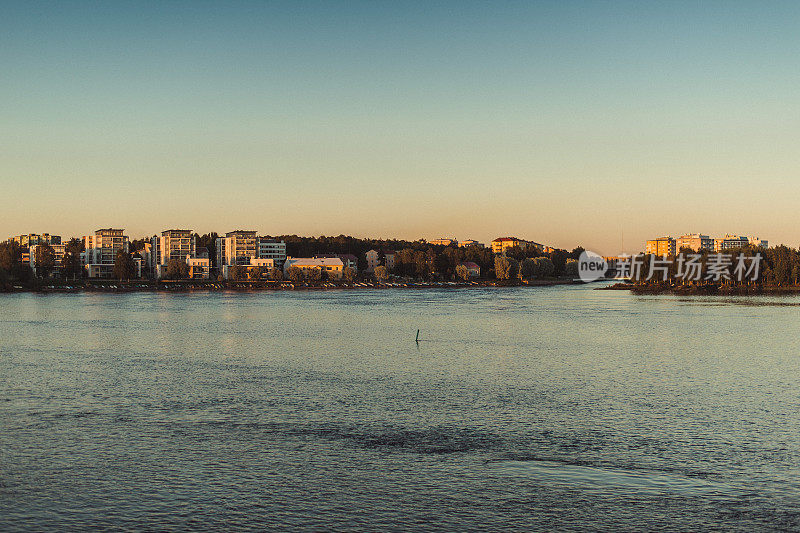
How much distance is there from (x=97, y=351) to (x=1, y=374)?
627 centimetres

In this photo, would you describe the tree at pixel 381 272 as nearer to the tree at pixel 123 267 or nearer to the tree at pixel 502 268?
the tree at pixel 502 268

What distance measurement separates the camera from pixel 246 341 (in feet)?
102

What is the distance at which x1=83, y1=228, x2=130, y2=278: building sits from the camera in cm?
13612

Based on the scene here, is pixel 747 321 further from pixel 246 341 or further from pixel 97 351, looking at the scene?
pixel 97 351

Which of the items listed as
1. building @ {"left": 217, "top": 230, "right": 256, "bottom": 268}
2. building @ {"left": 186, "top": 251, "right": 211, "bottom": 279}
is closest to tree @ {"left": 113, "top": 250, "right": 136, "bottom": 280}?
building @ {"left": 186, "top": 251, "right": 211, "bottom": 279}

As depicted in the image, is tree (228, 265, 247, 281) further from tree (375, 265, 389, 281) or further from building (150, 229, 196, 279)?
tree (375, 265, 389, 281)

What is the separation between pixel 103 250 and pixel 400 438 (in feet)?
459

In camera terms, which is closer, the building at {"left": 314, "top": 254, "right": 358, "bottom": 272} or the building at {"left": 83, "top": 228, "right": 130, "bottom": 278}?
the building at {"left": 83, "top": 228, "right": 130, "bottom": 278}

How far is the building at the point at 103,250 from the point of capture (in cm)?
13612

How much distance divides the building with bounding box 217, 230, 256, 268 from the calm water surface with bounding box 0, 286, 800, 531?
10896 cm

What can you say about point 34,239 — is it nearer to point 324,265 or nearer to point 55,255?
point 55,255

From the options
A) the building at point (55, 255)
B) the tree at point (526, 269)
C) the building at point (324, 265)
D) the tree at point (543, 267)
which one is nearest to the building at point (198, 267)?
the building at point (324, 265)

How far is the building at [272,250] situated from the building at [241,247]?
1.65 meters

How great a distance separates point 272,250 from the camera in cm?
14075
